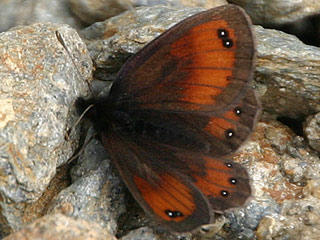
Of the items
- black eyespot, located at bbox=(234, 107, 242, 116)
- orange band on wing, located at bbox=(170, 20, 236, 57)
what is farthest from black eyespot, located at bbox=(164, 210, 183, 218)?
orange band on wing, located at bbox=(170, 20, 236, 57)

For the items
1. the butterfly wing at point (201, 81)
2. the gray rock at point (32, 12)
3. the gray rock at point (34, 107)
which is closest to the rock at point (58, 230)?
the gray rock at point (34, 107)

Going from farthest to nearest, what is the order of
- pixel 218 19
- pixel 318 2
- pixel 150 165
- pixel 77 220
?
1. pixel 318 2
2. pixel 150 165
3. pixel 218 19
4. pixel 77 220

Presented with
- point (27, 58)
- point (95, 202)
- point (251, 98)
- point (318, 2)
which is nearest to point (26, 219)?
point (95, 202)

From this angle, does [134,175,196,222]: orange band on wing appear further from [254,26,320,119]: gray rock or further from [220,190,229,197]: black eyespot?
[254,26,320,119]: gray rock

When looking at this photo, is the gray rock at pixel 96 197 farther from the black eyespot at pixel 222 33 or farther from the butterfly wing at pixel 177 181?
the black eyespot at pixel 222 33

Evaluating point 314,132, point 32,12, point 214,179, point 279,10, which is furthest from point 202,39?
point 32,12

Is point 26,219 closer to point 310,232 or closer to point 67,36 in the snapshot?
point 67,36
